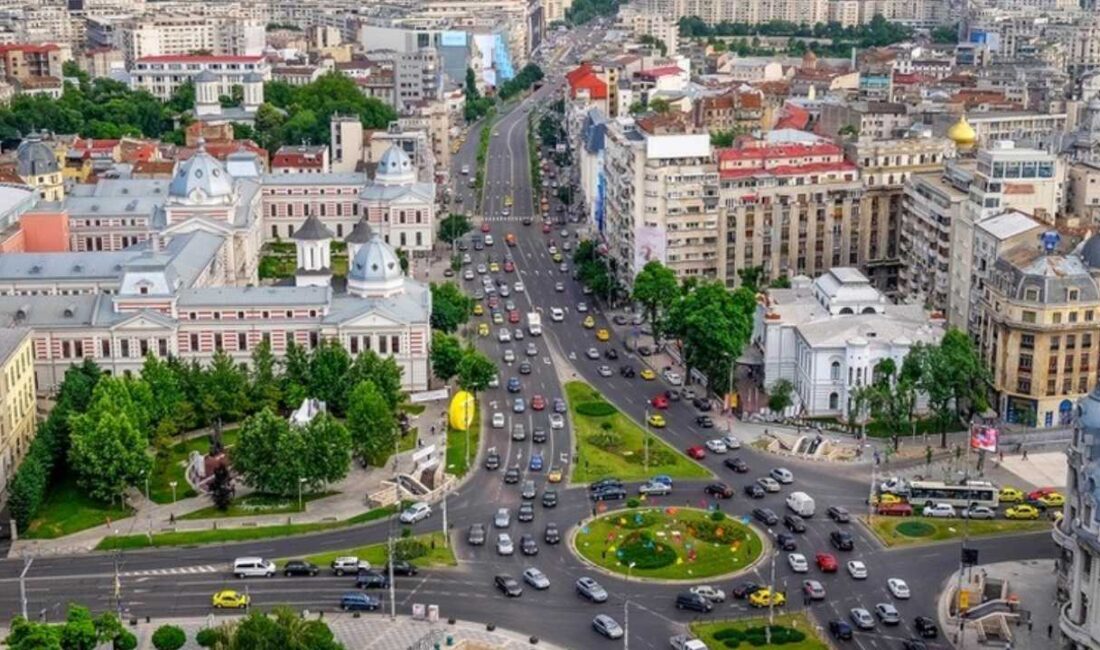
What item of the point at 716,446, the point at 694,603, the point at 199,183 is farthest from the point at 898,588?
the point at 199,183

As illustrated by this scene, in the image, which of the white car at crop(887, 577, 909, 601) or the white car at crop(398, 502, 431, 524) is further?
the white car at crop(398, 502, 431, 524)

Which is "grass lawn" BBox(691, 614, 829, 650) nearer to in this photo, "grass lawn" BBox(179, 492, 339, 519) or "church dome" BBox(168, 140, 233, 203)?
"grass lawn" BBox(179, 492, 339, 519)

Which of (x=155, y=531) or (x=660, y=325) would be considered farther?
(x=660, y=325)

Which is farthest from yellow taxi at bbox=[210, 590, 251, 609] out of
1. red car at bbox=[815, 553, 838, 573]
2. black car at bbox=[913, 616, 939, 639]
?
black car at bbox=[913, 616, 939, 639]

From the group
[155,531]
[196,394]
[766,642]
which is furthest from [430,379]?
[766,642]

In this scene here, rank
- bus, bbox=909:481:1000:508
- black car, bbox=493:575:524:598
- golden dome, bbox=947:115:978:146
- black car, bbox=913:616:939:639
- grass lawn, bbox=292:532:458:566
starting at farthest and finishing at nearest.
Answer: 1. golden dome, bbox=947:115:978:146
2. bus, bbox=909:481:1000:508
3. grass lawn, bbox=292:532:458:566
4. black car, bbox=493:575:524:598
5. black car, bbox=913:616:939:639

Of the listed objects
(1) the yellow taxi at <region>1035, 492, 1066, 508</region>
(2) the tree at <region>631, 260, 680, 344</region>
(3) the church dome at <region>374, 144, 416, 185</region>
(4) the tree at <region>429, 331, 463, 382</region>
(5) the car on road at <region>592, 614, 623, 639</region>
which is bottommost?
(5) the car on road at <region>592, 614, 623, 639</region>

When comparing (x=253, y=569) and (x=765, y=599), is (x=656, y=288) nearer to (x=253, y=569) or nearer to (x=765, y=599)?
(x=765, y=599)

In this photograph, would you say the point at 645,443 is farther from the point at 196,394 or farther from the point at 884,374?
the point at 196,394
